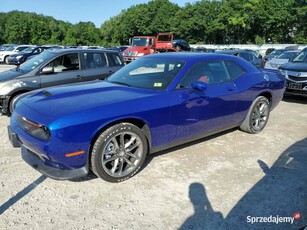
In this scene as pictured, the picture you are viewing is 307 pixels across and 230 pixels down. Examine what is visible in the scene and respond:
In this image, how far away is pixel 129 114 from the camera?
139 inches

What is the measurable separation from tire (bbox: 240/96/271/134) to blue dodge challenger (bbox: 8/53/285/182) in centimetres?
19

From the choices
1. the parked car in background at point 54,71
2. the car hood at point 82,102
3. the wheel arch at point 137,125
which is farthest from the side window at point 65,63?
the wheel arch at point 137,125

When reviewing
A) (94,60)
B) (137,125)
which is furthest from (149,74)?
(94,60)

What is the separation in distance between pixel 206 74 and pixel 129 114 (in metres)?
1.61

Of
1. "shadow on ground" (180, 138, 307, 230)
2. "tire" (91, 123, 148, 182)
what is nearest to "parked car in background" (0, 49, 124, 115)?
"tire" (91, 123, 148, 182)

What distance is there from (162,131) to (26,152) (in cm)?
174

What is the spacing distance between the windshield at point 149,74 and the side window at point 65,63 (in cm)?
267

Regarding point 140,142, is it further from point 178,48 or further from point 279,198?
point 178,48

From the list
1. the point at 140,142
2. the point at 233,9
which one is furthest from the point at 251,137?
the point at 233,9

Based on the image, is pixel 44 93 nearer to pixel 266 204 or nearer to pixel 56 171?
pixel 56 171

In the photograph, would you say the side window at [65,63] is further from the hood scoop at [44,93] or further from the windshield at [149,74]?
the hood scoop at [44,93]

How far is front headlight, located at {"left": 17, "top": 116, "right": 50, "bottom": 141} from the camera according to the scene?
10.5ft

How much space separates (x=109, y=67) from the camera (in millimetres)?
7711

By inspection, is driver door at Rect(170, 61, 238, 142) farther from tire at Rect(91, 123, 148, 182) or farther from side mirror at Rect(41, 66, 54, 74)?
side mirror at Rect(41, 66, 54, 74)
